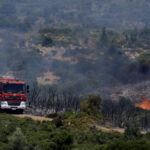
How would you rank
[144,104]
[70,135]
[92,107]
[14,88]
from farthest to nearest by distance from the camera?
[144,104]
[92,107]
[14,88]
[70,135]

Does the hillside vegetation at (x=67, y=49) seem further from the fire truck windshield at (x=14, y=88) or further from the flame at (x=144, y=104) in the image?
the fire truck windshield at (x=14, y=88)

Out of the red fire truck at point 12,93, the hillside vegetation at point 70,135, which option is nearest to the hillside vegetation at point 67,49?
the red fire truck at point 12,93

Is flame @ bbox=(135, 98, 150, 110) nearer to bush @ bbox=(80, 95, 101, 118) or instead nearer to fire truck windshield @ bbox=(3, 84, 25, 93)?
bush @ bbox=(80, 95, 101, 118)

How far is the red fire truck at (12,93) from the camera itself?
114 feet

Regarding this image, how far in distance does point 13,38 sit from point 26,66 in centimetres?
1511

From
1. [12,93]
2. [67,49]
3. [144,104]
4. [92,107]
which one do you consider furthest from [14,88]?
[67,49]

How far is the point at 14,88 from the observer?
115 ft

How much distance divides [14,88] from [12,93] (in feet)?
1.71

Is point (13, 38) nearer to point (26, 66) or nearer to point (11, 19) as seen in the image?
point (26, 66)

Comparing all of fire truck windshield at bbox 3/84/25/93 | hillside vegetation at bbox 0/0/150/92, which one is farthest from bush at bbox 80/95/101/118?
hillside vegetation at bbox 0/0/150/92

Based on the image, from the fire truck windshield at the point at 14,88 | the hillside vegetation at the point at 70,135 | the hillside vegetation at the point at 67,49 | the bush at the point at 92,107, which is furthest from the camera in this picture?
the hillside vegetation at the point at 67,49

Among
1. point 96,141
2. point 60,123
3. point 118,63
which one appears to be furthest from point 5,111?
point 118,63

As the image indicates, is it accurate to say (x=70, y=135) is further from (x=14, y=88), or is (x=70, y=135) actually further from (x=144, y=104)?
(x=144, y=104)

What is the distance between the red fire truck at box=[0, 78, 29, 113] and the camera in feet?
114
